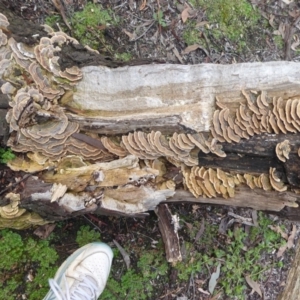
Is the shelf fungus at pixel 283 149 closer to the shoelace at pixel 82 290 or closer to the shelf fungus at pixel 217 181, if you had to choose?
the shelf fungus at pixel 217 181

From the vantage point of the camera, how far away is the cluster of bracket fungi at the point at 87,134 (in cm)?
338

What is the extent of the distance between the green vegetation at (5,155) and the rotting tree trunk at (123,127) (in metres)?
0.07

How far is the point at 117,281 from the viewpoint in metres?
4.88

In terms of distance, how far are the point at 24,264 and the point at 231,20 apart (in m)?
4.20

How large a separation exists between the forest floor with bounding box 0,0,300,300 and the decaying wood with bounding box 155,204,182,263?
429 millimetres

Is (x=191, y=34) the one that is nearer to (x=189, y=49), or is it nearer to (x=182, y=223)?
(x=189, y=49)

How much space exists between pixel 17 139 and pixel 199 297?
3190 millimetres

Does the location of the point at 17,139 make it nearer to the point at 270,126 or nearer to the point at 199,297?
the point at 270,126

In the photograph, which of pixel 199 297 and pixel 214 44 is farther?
pixel 214 44

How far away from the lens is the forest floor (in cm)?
463

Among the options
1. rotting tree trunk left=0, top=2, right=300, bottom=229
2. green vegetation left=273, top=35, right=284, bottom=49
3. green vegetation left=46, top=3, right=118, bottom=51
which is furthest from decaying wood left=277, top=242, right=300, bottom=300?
green vegetation left=46, top=3, right=118, bottom=51

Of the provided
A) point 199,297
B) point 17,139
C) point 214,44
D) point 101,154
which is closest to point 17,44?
point 17,139

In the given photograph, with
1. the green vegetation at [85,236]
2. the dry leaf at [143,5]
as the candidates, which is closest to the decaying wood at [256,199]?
the green vegetation at [85,236]

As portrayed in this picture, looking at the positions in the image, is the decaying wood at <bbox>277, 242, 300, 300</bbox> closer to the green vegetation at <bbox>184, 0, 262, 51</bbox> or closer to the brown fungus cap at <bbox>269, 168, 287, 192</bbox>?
the brown fungus cap at <bbox>269, 168, 287, 192</bbox>
